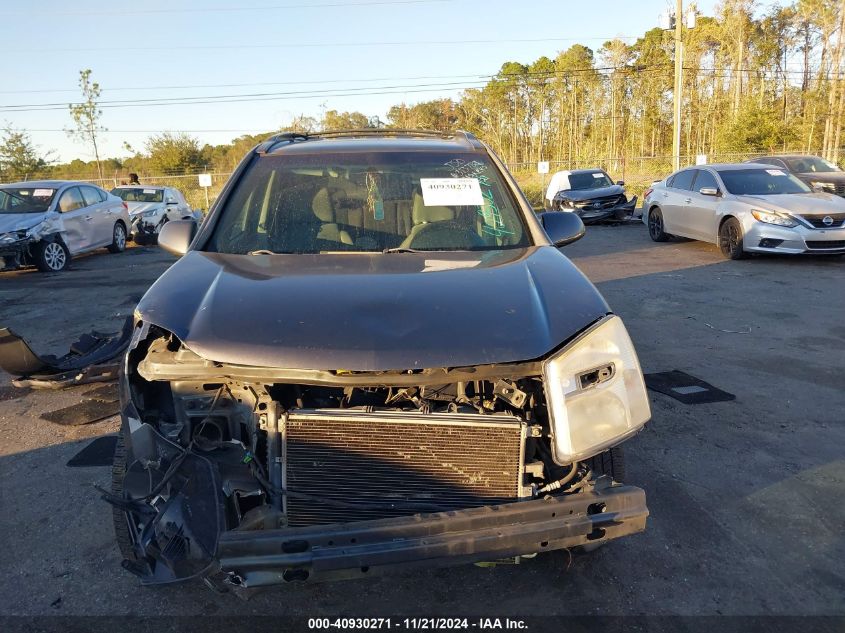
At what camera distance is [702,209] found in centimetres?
1243

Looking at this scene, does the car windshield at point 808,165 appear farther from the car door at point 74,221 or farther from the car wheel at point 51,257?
the car wheel at point 51,257

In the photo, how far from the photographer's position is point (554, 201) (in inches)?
753

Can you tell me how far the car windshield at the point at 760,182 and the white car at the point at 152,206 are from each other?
12.5 meters

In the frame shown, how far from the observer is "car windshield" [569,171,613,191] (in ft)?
63.2

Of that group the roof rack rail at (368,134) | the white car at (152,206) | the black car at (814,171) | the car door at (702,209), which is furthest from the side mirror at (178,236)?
the black car at (814,171)

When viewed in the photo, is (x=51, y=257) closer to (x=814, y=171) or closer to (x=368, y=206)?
(x=368, y=206)

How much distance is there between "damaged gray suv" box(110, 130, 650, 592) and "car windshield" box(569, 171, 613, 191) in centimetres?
1742

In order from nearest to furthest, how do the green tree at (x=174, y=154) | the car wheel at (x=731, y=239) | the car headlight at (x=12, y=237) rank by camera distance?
the car headlight at (x=12, y=237) < the car wheel at (x=731, y=239) < the green tree at (x=174, y=154)

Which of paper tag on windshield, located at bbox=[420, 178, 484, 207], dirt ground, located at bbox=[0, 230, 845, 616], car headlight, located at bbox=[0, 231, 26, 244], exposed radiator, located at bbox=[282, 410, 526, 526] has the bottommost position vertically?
dirt ground, located at bbox=[0, 230, 845, 616]

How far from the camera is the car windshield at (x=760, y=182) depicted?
11602 mm

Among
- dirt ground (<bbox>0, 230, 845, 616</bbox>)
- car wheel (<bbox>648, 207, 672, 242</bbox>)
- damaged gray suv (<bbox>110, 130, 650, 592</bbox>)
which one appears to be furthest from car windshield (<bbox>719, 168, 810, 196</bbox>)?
damaged gray suv (<bbox>110, 130, 650, 592</bbox>)

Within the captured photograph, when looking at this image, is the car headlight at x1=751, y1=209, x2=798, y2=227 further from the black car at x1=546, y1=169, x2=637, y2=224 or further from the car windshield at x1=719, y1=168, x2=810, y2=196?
the black car at x1=546, y1=169, x2=637, y2=224

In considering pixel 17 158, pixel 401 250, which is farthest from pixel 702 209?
pixel 17 158

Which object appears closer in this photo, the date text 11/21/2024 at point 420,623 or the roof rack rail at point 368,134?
the date text 11/21/2024 at point 420,623
